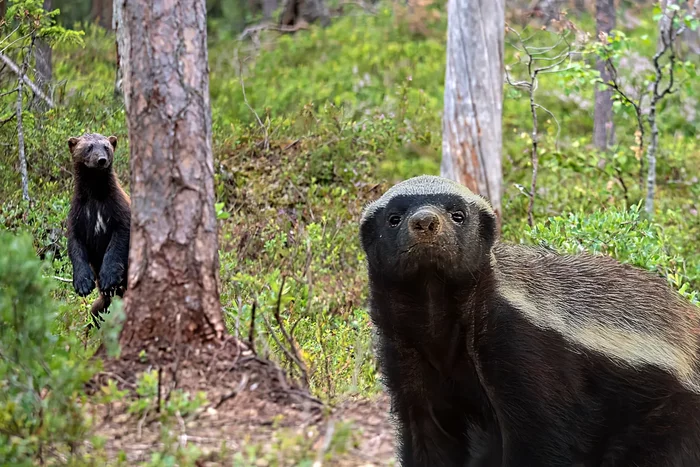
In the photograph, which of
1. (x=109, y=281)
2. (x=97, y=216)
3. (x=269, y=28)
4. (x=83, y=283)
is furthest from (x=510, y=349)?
(x=269, y=28)

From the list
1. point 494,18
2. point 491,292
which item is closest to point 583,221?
point 494,18

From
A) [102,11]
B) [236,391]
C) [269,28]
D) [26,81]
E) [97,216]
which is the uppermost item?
[102,11]

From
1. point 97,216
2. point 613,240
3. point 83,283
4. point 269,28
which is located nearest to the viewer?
point 83,283

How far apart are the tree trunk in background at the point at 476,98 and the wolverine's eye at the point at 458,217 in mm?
4270

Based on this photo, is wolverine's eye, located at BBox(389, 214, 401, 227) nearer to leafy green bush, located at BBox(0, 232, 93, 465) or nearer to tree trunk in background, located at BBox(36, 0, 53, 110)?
leafy green bush, located at BBox(0, 232, 93, 465)

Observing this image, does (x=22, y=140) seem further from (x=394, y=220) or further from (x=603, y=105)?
(x=603, y=105)

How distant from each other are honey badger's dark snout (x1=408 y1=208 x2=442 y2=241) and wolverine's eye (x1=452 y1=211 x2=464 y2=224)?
0.18m

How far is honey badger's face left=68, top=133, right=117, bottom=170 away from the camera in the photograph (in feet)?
19.8

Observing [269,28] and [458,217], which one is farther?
[269,28]

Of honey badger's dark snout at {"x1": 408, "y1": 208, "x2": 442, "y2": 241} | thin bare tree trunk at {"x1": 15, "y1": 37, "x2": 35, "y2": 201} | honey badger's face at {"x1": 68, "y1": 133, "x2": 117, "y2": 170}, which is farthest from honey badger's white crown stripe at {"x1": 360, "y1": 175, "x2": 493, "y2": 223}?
thin bare tree trunk at {"x1": 15, "y1": 37, "x2": 35, "y2": 201}

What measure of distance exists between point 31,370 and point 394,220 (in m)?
1.58

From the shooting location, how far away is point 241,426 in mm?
3666

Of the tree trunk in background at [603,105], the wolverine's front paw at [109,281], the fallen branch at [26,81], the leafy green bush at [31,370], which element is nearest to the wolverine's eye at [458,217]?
the leafy green bush at [31,370]

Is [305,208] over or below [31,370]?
below
